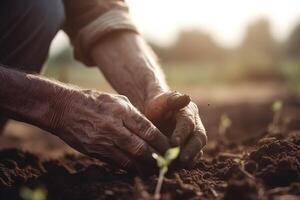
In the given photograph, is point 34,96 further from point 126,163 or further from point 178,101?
point 178,101

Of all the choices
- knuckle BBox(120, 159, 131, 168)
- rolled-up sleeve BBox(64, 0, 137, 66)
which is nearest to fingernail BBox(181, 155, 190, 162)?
knuckle BBox(120, 159, 131, 168)

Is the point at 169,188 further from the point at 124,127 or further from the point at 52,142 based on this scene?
the point at 52,142

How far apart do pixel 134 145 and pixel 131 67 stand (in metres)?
0.89

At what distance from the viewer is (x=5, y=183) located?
6.97ft

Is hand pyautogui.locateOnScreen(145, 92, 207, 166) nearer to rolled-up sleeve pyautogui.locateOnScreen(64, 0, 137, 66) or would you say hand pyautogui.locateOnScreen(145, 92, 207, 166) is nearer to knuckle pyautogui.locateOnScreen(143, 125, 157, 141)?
→ knuckle pyautogui.locateOnScreen(143, 125, 157, 141)

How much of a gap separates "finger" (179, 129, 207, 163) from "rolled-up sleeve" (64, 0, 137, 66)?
107 centimetres

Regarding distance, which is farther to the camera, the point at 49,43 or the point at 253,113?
the point at 253,113

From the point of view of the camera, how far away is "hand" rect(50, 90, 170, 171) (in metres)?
2.02

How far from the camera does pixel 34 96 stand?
2.11 metres

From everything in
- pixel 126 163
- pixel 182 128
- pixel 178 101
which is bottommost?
pixel 126 163

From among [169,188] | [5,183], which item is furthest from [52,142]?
[169,188]

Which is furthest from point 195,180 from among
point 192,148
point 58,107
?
point 58,107

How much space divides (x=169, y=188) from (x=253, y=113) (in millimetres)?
4196

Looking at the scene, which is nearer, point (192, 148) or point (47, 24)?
point (192, 148)
